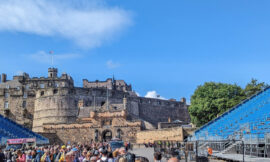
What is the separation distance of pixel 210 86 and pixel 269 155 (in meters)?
31.8

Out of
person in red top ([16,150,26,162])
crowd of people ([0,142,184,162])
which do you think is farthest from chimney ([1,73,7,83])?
person in red top ([16,150,26,162])

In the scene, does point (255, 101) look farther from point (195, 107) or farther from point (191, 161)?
point (195, 107)

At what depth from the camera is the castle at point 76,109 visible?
54312 millimetres

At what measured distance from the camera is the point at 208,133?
106 feet

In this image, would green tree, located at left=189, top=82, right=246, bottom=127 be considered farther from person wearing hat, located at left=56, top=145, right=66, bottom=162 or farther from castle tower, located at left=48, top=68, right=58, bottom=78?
castle tower, located at left=48, top=68, right=58, bottom=78

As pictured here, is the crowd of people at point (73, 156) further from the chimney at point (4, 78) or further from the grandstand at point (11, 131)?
the chimney at point (4, 78)

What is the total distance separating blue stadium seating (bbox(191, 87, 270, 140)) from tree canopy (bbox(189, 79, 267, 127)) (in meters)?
13.9

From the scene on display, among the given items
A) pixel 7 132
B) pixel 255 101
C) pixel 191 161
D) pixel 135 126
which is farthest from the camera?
pixel 135 126

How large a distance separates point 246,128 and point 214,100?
22372mm

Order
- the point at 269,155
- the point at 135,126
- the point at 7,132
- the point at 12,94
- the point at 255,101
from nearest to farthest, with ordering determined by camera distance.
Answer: the point at 269,155 < the point at 255,101 < the point at 7,132 < the point at 135,126 < the point at 12,94

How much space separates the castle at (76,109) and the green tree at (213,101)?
1049cm

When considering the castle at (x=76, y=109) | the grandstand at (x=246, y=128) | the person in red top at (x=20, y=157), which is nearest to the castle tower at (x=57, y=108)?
the castle at (x=76, y=109)

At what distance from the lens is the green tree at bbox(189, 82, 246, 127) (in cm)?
4516

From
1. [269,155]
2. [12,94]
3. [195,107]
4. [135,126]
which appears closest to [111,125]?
[135,126]
